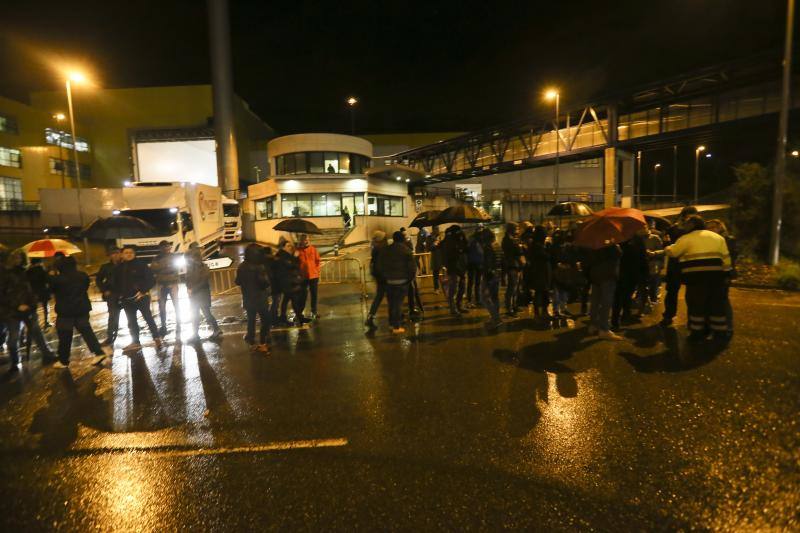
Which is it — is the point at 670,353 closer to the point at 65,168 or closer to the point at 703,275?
the point at 703,275

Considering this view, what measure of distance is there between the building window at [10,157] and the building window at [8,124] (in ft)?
5.73

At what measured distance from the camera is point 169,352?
7.01 metres

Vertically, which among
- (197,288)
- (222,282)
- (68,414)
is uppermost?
(197,288)

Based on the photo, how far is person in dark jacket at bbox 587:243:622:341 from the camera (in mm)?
6434

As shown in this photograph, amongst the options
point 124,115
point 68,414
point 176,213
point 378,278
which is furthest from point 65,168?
point 68,414

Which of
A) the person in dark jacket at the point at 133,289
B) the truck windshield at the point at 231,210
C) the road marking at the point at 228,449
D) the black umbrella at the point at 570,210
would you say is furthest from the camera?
the truck windshield at the point at 231,210

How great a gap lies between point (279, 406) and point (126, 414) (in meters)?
1.79

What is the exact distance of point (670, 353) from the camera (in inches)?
228

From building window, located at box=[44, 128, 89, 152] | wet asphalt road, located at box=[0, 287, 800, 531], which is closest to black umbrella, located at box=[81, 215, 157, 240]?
wet asphalt road, located at box=[0, 287, 800, 531]

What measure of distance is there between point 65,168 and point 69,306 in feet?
161

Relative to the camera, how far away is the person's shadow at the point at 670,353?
5.29 metres

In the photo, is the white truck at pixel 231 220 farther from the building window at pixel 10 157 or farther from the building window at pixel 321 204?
the building window at pixel 10 157

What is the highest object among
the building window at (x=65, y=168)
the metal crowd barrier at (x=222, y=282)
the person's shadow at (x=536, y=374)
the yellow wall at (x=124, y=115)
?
the yellow wall at (x=124, y=115)

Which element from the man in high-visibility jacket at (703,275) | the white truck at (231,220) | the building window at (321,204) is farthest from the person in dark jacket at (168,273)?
the building window at (321,204)
